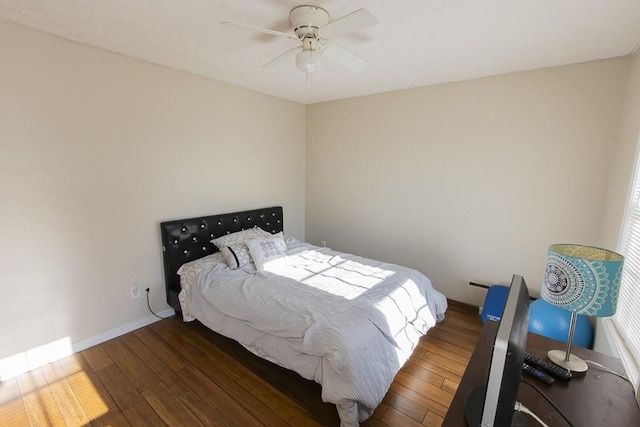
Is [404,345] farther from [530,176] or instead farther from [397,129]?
[397,129]

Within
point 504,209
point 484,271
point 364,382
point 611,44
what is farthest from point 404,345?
point 611,44

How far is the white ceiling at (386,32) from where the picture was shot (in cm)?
158

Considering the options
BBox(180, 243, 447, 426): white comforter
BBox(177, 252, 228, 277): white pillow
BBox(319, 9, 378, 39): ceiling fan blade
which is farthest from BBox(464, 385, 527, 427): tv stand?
BBox(177, 252, 228, 277): white pillow

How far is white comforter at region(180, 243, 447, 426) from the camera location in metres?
1.64

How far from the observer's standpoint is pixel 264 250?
2799mm

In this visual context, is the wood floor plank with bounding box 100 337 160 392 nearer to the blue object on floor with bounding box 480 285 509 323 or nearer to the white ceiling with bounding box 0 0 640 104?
the white ceiling with bounding box 0 0 640 104

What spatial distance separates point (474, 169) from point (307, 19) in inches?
84.3

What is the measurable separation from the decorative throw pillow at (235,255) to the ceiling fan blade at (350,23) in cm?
197

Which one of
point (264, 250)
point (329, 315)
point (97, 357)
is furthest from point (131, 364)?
point (329, 315)

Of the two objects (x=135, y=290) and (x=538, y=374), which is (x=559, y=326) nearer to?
(x=538, y=374)

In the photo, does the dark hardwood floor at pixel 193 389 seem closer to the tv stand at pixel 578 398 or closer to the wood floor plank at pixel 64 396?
the wood floor plank at pixel 64 396

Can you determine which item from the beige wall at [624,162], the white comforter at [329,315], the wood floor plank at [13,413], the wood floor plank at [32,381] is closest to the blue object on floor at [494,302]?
the white comforter at [329,315]

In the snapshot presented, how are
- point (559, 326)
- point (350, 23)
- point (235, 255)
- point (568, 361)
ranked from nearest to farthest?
point (568, 361) → point (350, 23) → point (559, 326) → point (235, 255)

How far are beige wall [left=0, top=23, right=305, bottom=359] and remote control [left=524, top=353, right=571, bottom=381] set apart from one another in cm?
291
